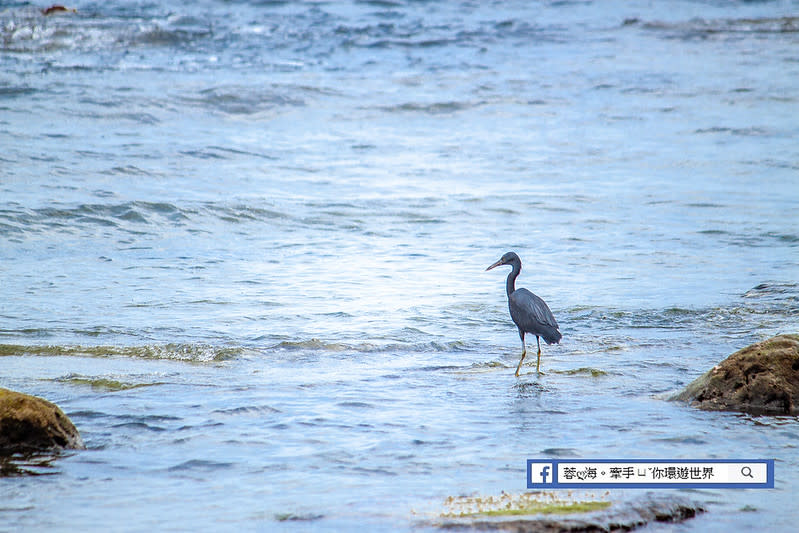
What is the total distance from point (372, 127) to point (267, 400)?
42.9 ft

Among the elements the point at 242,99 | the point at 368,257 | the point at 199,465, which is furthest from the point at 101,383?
the point at 242,99

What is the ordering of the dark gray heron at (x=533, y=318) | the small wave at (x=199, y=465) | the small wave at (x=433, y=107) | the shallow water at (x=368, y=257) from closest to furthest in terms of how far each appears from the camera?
the small wave at (x=199, y=465) → the shallow water at (x=368, y=257) → the dark gray heron at (x=533, y=318) → the small wave at (x=433, y=107)

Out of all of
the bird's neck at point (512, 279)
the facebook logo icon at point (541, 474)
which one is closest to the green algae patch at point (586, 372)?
the bird's neck at point (512, 279)

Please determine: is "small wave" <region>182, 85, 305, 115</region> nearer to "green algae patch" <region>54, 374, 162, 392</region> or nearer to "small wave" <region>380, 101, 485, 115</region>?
"small wave" <region>380, 101, 485, 115</region>

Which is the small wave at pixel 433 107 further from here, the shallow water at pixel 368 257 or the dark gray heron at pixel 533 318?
the dark gray heron at pixel 533 318

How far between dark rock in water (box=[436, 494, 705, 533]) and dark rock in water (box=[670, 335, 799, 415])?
5.37 ft

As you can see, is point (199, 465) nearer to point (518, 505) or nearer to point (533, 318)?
point (518, 505)

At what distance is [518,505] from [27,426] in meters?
2.40

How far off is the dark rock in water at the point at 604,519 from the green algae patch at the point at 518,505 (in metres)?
0.05

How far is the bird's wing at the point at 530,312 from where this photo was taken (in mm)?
7191

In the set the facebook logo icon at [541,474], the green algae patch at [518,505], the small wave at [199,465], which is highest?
the green algae patch at [518,505]

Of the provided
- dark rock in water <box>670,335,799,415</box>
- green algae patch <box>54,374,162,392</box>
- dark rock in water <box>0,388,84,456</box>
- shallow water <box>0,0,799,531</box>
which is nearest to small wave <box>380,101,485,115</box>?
shallow water <box>0,0,799,531</box>

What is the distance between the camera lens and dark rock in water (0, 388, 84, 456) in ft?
15.7

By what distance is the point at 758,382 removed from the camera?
18.6 feet
